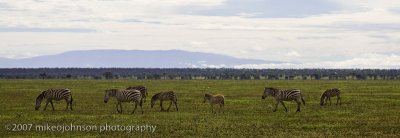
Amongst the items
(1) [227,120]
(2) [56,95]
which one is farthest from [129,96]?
(1) [227,120]

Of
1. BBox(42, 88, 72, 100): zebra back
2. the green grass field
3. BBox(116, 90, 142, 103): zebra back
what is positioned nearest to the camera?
the green grass field

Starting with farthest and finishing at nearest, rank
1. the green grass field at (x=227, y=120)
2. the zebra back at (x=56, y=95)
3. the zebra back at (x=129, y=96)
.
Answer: the zebra back at (x=56, y=95) → the zebra back at (x=129, y=96) → the green grass field at (x=227, y=120)

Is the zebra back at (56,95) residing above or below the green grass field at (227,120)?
above

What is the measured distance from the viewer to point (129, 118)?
30.2 m

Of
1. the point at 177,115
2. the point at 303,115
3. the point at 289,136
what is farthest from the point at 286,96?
the point at 289,136

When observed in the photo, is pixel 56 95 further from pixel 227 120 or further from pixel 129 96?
pixel 227 120

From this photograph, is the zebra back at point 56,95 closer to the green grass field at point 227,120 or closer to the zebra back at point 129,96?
the green grass field at point 227,120

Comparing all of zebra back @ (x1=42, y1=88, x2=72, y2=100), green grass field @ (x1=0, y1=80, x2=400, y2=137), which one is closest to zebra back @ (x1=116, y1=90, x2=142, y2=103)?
green grass field @ (x1=0, y1=80, x2=400, y2=137)

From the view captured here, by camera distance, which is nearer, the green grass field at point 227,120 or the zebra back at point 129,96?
the green grass field at point 227,120

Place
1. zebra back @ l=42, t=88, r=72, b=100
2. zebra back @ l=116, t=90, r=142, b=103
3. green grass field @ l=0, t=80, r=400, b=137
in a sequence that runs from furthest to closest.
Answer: zebra back @ l=42, t=88, r=72, b=100 → zebra back @ l=116, t=90, r=142, b=103 → green grass field @ l=0, t=80, r=400, b=137

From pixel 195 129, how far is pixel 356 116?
9810mm

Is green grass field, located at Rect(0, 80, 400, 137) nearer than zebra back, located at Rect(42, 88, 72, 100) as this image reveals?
Yes

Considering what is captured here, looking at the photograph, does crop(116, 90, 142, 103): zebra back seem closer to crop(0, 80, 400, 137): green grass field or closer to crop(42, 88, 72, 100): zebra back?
crop(0, 80, 400, 137): green grass field

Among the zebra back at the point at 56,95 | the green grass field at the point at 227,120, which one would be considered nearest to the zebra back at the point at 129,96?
the green grass field at the point at 227,120
